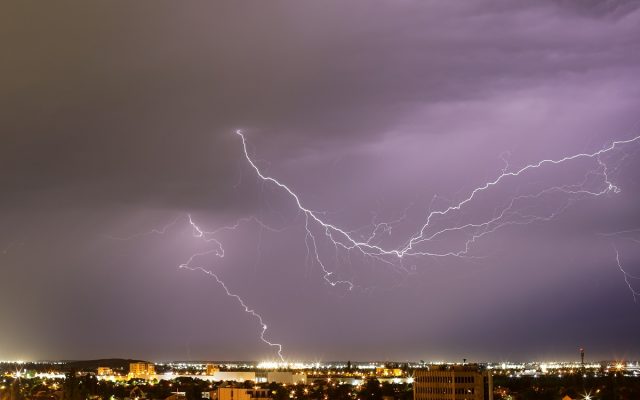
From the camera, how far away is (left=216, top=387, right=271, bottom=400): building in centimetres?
7506

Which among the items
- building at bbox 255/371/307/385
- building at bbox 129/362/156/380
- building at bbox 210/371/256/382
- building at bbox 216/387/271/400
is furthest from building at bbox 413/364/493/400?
building at bbox 129/362/156/380

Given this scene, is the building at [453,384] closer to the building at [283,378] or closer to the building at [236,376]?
the building at [236,376]

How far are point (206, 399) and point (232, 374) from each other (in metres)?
37.3

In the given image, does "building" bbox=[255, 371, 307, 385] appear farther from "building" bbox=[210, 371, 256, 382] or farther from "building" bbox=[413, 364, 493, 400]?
"building" bbox=[413, 364, 493, 400]

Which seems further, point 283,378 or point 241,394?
point 283,378

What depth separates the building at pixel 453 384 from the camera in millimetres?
59188

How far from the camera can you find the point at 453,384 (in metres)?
59.9

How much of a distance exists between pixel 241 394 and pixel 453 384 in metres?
22.4

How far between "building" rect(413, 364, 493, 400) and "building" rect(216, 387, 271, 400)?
15.6 metres

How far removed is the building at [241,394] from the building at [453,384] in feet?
51.1

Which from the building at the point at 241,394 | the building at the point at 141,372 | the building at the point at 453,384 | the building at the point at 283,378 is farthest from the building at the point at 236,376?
the building at the point at 453,384

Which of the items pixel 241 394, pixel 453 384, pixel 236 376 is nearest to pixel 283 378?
pixel 236 376

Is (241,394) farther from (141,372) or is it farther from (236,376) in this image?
(141,372)

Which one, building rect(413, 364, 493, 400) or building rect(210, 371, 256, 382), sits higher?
building rect(413, 364, 493, 400)
